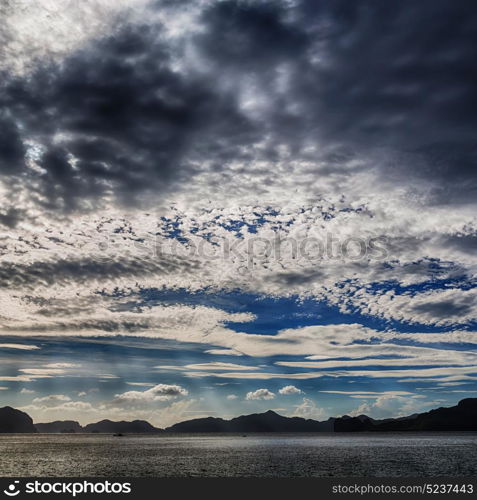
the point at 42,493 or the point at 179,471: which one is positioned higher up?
the point at 42,493

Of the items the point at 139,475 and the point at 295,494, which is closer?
the point at 295,494

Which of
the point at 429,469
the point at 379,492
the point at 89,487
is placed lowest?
the point at 429,469

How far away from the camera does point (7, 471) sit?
104m

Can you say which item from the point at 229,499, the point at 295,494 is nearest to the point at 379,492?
the point at 295,494

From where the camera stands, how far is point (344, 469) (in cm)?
9825

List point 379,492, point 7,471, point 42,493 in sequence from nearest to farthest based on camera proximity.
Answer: point 42,493 < point 379,492 < point 7,471

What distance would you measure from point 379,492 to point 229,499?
802 inches

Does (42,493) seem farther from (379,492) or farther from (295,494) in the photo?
(379,492)

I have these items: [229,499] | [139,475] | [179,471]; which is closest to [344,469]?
[179,471]

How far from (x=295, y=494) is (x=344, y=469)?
5497cm

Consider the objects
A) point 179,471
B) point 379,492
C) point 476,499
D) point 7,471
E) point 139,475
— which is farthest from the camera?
point 7,471

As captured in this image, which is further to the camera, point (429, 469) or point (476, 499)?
point (429, 469)

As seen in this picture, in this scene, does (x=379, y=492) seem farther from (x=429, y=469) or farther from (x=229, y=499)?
(x=429, y=469)

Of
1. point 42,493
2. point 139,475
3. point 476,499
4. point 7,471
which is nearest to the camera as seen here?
point 476,499
